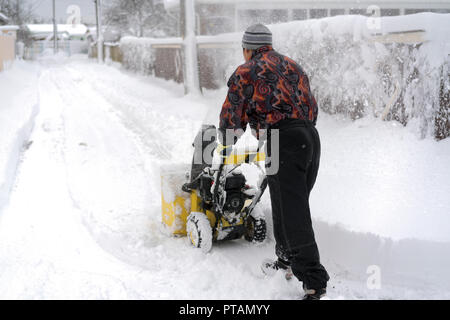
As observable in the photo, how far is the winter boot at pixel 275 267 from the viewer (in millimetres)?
3582

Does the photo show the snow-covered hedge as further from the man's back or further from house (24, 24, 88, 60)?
house (24, 24, 88, 60)

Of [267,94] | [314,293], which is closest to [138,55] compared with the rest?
[267,94]

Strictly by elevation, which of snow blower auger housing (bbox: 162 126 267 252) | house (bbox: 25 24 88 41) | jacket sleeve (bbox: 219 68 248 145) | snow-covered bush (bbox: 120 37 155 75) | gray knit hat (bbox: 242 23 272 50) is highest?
house (bbox: 25 24 88 41)

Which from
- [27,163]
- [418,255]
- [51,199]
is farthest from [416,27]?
[27,163]

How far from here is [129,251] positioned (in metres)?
4.29

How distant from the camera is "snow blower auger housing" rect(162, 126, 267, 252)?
394 cm

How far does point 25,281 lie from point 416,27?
17.5 feet

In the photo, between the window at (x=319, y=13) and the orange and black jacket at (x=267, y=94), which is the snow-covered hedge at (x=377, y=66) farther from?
the window at (x=319, y=13)

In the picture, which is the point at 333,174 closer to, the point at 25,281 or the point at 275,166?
the point at 275,166

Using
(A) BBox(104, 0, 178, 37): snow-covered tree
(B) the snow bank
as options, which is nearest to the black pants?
(B) the snow bank

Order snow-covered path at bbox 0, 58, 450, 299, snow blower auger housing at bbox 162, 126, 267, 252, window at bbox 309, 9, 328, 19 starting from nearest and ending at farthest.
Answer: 1. snow-covered path at bbox 0, 58, 450, 299
2. snow blower auger housing at bbox 162, 126, 267, 252
3. window at bbox 309, 9, 328, 19

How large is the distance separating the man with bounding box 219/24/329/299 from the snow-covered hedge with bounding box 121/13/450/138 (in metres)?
3.17

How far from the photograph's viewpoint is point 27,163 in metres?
6.97

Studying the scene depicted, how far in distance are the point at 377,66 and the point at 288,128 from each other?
13.2 ft
